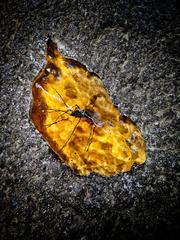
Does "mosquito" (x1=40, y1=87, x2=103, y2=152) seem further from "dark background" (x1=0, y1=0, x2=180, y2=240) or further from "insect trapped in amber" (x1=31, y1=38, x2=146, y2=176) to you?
"dark background" (x1=0, y1=0, x2=180, y2=240)

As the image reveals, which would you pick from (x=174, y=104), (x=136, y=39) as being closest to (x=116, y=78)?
(x=136, y=39)

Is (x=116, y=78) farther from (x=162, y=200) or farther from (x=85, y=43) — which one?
(x=162, y=200)

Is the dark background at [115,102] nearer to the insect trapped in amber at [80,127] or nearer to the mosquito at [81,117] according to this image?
the insect trapped in amber at [80,127]


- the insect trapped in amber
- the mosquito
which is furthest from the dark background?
the mosquito

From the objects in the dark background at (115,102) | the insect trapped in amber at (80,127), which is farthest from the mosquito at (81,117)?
the dark background at (115,102)

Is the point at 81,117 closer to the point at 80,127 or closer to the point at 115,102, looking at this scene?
the point at 80,127
